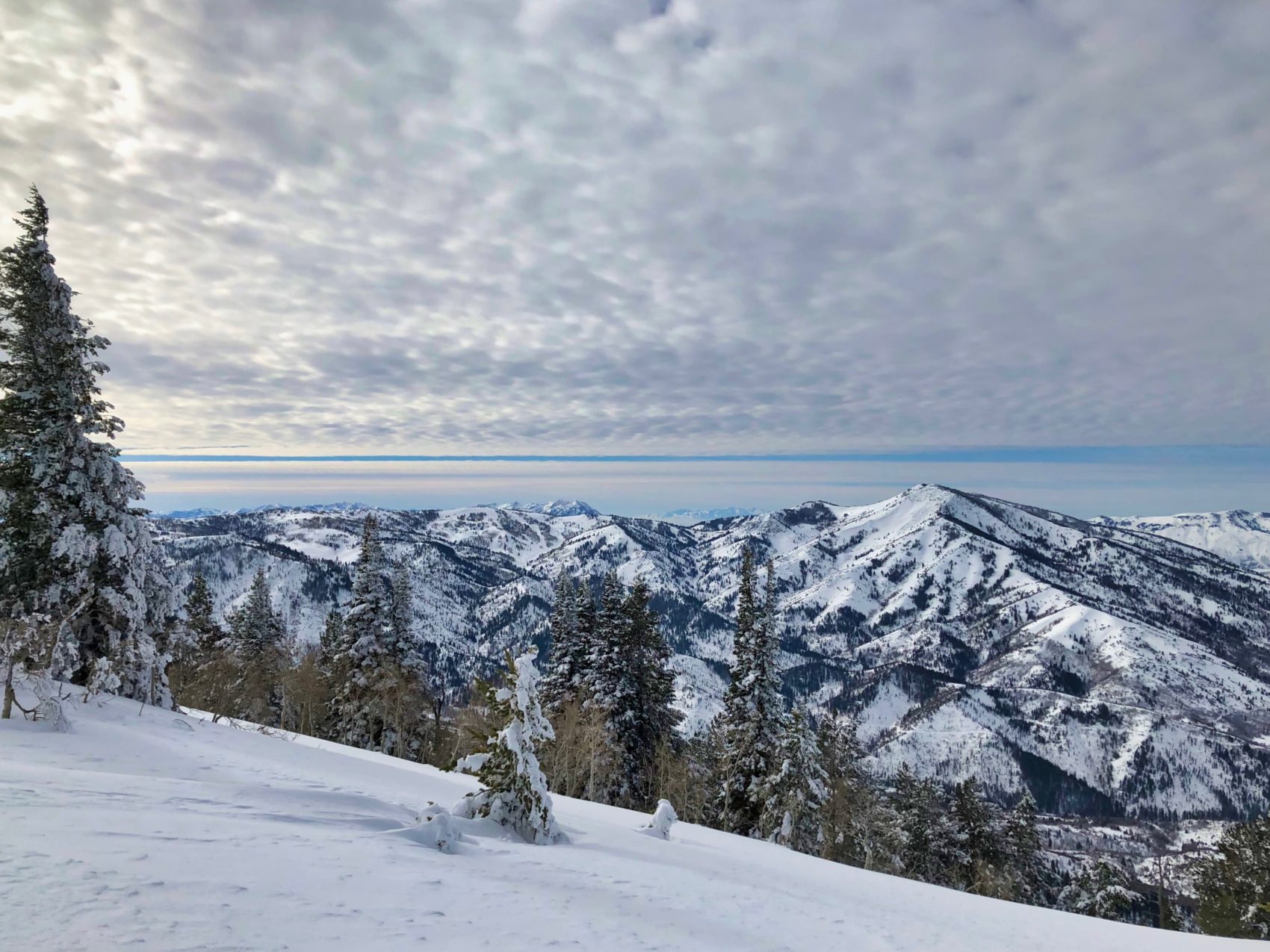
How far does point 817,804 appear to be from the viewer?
26.4 meters

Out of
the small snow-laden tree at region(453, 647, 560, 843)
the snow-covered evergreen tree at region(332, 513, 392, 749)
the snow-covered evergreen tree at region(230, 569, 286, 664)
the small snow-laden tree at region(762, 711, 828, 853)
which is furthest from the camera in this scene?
the snow-covered evergreen tree at region(230, 569, 286, 664)

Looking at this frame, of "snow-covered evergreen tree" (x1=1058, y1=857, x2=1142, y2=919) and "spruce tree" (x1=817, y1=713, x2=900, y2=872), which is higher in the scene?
"spruce tree" (x1=817, y1=713, x2=900, y2=872)

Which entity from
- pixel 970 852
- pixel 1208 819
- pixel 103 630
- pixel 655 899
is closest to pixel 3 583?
pixel 103 630

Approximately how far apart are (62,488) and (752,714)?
89.5 ft

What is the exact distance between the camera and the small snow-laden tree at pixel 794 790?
2575cm

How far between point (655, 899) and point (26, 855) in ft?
24.7

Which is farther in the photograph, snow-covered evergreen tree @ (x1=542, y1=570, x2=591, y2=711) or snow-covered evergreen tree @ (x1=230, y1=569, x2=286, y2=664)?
snow-covered evergreen tree @ (x1=230, y1=569, x2=286, y2=664)

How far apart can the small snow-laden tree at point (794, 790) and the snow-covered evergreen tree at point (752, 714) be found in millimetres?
987

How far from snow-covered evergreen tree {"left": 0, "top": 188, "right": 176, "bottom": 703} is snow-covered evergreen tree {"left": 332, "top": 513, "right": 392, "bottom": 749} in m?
Answer: 13.7

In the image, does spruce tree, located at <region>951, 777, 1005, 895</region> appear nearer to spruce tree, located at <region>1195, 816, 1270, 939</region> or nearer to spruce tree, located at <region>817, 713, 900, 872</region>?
spruce tree, located at <region>817, 713, 900, 872</region>

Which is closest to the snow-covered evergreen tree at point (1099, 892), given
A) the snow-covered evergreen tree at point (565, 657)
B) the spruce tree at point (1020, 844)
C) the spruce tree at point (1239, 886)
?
the spruce tree at point (1020, 844)

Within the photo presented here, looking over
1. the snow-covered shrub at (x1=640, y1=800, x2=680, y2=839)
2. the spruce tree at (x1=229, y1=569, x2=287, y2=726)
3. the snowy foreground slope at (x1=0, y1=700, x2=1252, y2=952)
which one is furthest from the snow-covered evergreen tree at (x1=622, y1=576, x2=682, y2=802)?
the spruce tree at (x1=229, y1=569, x2=287, y2=726)

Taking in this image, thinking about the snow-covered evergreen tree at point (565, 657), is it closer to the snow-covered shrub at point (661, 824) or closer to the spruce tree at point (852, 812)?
the spruce tree at point (852, 812)

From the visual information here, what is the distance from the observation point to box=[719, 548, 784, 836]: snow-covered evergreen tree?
2788 centimetres
